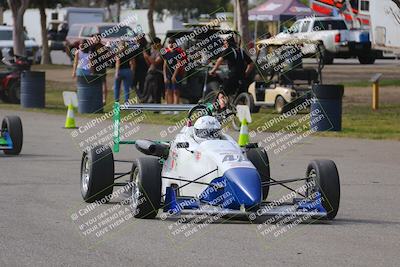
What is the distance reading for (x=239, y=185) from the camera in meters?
10.3

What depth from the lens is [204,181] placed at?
428 inches

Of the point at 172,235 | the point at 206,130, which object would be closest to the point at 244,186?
the point at 172,235

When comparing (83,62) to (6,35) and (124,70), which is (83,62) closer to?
(124,70)

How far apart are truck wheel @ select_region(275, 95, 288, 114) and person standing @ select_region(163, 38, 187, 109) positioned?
215 cm

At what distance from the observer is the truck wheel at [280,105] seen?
25016 millimetres

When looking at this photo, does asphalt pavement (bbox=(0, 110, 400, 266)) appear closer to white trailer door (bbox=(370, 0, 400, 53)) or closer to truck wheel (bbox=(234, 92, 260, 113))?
truck wheel (bbox=(234, 92, 260, 113))

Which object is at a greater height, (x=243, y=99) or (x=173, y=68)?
(x=173, y=68)

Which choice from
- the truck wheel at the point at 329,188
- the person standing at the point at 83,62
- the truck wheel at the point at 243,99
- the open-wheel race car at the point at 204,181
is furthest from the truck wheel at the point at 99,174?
the person standing at the point at 83,62

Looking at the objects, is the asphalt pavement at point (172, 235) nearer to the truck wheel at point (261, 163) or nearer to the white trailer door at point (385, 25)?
the truck wheel at point (261, 163)

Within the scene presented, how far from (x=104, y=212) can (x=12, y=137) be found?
616 cm

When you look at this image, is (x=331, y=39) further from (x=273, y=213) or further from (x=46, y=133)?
(x=273, y=213)

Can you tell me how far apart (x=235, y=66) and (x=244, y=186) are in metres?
13.4

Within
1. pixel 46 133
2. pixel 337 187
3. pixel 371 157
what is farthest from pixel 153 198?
pixel 46 133

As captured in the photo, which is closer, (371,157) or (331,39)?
(371,157)
